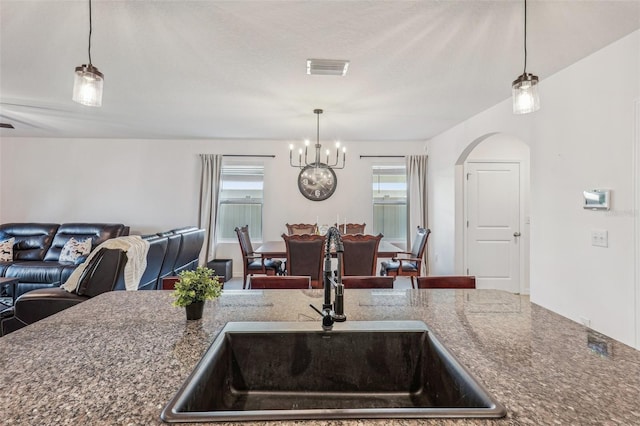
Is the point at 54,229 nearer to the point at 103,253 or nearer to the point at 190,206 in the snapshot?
the point at 190,206

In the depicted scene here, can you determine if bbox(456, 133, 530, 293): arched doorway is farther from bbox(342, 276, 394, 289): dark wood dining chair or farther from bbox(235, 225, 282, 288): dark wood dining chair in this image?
bbox(342, 276, 394, 289): dark wood dining chair

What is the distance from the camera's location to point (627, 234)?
211 centimetres

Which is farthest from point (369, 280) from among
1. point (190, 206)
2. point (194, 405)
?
point (190, 206)

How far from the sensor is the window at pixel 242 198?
18.3 feet

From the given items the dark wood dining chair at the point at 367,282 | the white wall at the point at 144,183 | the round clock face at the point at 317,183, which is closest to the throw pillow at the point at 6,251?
the white wall at the point at 144,183

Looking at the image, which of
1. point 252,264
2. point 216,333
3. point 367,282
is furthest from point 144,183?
point 216,333

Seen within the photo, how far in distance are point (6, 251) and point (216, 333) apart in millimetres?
5272

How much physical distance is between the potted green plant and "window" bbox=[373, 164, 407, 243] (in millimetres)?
4639

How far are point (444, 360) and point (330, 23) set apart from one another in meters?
1.98

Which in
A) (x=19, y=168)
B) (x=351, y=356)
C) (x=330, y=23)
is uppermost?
(x=330, y=23)

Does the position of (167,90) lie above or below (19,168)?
above

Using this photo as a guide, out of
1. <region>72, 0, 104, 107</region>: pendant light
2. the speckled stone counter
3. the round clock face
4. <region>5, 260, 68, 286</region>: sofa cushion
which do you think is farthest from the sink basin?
the round clock face

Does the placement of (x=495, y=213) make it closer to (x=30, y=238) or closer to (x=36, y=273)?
(x=36, y=273)

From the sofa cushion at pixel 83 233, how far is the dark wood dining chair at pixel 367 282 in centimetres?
439
